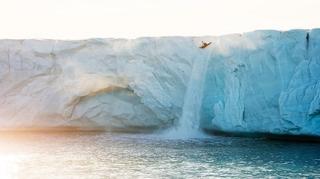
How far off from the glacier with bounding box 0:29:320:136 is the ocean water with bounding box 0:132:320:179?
1.54 meters

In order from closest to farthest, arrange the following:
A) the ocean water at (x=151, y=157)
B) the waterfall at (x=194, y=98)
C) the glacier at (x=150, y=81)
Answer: the ocean water at (x=151, y=157) → the glacier at (x=150, y=81) → the waterfall at (x=194, y=98)

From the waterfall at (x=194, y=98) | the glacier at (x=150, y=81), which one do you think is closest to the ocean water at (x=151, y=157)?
the glacier at (x=150, y=81)

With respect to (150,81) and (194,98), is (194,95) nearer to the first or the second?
(194,98)

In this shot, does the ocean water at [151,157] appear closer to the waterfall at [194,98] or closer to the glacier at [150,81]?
the glacier at [150,81]

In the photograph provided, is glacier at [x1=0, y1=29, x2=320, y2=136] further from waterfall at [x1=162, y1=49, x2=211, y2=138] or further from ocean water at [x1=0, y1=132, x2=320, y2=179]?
ocean water at [x1=0, y1=132, x2=320, y2=179]

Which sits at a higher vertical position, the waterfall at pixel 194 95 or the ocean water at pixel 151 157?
the waterfall at pixel 194 95

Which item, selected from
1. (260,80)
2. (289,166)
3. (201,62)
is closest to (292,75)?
(260,80)

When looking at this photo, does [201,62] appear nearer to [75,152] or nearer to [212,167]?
[75,152]

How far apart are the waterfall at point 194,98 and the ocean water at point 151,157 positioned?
1.89 meters

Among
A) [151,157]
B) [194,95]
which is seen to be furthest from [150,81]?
[151,157]

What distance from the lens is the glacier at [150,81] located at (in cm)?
2406

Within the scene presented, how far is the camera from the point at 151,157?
62.8 ft

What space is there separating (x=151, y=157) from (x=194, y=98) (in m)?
7.58

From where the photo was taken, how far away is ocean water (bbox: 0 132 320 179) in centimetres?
1634
